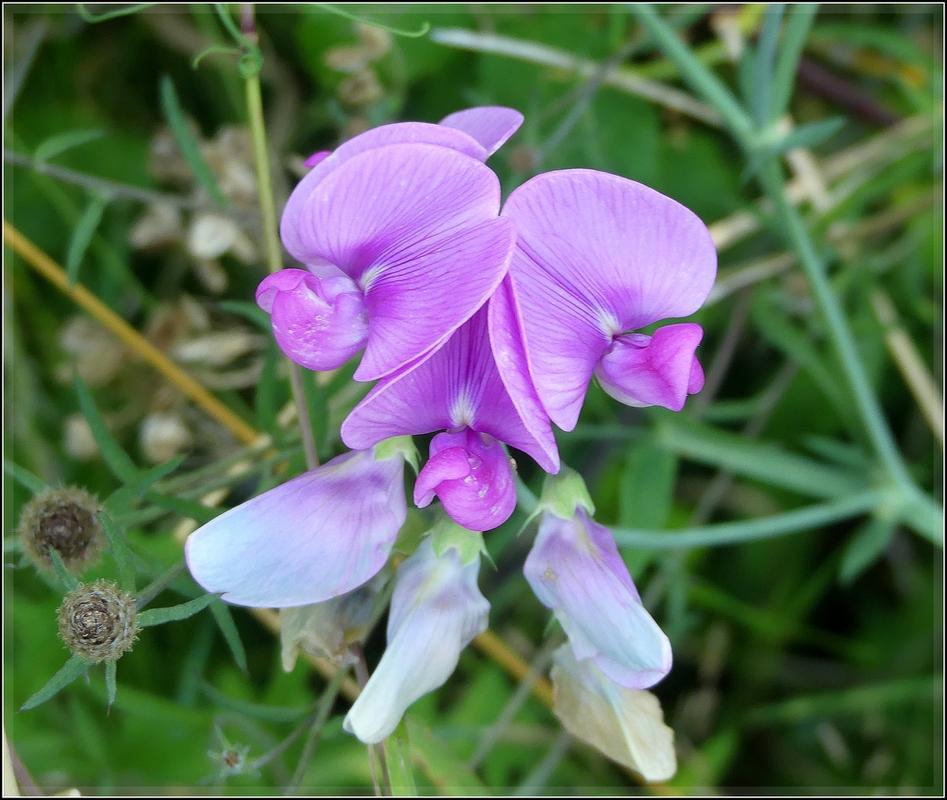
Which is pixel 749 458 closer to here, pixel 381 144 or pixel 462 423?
pixel 462 423

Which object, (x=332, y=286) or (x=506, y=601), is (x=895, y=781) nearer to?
(x=506, y=601)

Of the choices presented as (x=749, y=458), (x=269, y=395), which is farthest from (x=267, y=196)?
(x=749, y=458)

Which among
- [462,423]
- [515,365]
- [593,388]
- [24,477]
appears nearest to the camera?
[515,365]

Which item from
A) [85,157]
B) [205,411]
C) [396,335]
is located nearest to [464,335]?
[396,335]

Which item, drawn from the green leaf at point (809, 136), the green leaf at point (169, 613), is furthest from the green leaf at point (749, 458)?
the green leaf at point (169, 613)

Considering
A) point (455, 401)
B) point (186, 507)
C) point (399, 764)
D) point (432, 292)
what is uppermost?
point (432, 292)

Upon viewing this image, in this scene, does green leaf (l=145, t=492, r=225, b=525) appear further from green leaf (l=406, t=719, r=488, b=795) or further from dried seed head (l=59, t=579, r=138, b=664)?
green leaf (l=406, t=719, r=488, b=795)

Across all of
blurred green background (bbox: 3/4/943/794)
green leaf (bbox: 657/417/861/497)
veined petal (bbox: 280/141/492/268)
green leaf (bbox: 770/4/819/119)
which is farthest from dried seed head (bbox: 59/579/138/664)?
green leaf (bbox: 770/4/819/119)

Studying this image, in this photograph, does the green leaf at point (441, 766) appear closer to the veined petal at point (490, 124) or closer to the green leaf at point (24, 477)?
the green leaf at point (24, 477)
